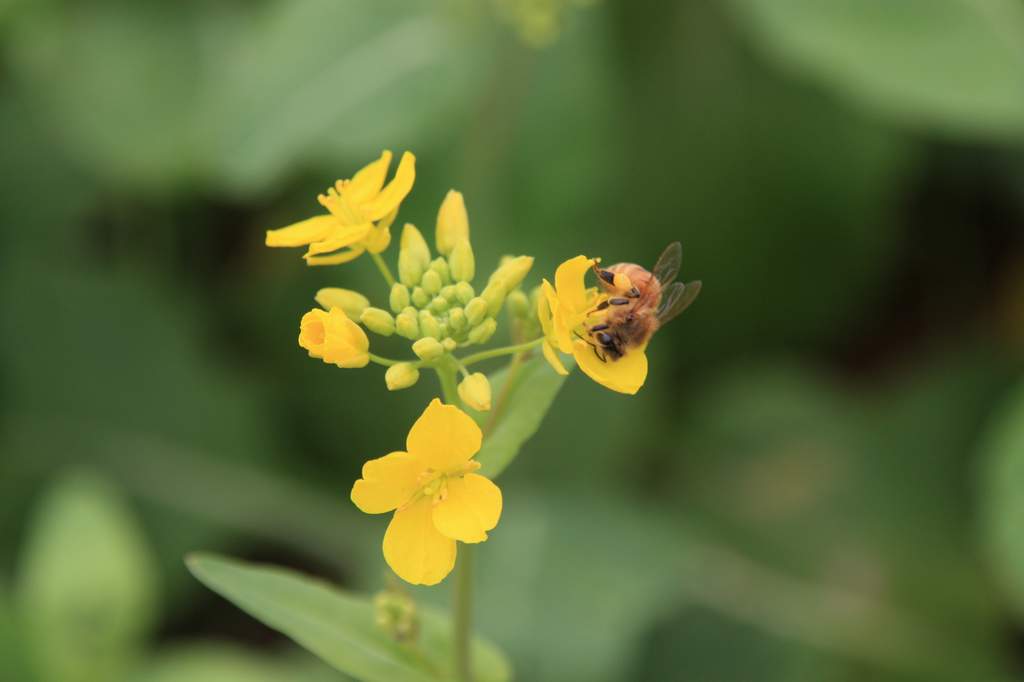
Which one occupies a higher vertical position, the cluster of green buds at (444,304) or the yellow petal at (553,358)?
the cluster of green buds at (444,304)

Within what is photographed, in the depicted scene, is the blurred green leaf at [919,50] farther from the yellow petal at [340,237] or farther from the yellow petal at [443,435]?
the yellow petal at [443,435]

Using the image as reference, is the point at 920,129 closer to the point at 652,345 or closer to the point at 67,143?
the point at 652,345

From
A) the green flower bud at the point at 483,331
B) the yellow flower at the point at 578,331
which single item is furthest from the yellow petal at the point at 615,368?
the green flower bud at the point at 483,331

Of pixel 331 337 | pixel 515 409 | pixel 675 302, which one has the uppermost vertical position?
pixel 675 302

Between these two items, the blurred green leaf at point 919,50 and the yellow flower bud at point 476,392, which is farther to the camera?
the blurred green leaf at point 919,50

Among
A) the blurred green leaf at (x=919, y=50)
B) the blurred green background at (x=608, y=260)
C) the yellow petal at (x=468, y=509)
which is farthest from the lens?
the blurred green background at (x=608, y=260)

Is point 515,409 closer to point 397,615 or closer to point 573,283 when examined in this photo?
point 573,283

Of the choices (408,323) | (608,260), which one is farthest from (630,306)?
(608,260)

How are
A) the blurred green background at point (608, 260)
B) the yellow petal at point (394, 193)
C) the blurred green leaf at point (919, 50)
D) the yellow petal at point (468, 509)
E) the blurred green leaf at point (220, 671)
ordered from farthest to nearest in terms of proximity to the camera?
the blurred green background at point (608, 260), the blurred green leaf at point (919, 50), the blurred green leaf at point (220, 671), the yellow petal at point (394, 193), the yellow petal at point (468, 509)
